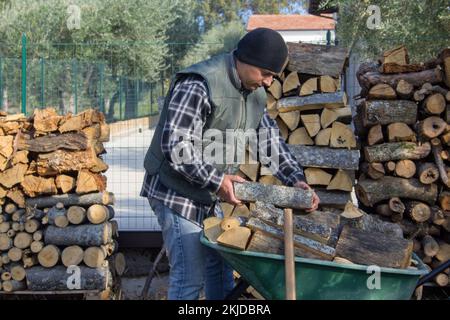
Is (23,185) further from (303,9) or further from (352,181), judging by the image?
(303,9)

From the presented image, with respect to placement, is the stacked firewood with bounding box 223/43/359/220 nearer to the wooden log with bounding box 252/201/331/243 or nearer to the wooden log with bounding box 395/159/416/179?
the wooden log with bounding box 395/159/416/179

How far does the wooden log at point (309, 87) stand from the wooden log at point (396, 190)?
88 centimetres

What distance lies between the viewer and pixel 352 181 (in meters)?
5.17

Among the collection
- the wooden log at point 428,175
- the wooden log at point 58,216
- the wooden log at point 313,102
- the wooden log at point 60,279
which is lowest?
the wooden log at point 60,279

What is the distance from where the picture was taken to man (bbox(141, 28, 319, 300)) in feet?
10.0

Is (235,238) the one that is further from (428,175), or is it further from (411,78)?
(411,78)

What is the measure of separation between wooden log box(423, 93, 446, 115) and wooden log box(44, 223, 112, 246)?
2.75 metres

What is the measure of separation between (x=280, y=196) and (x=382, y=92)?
2.36m

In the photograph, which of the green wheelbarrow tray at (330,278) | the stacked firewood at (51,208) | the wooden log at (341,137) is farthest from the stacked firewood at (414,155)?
the green wheelbarrow tray at (330,278)

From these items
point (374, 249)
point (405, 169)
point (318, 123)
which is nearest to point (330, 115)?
point (318, 123)

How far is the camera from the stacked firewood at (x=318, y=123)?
5.13 m

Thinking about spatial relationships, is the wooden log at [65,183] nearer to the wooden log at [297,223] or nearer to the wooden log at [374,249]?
the wooden log at [297,223]
